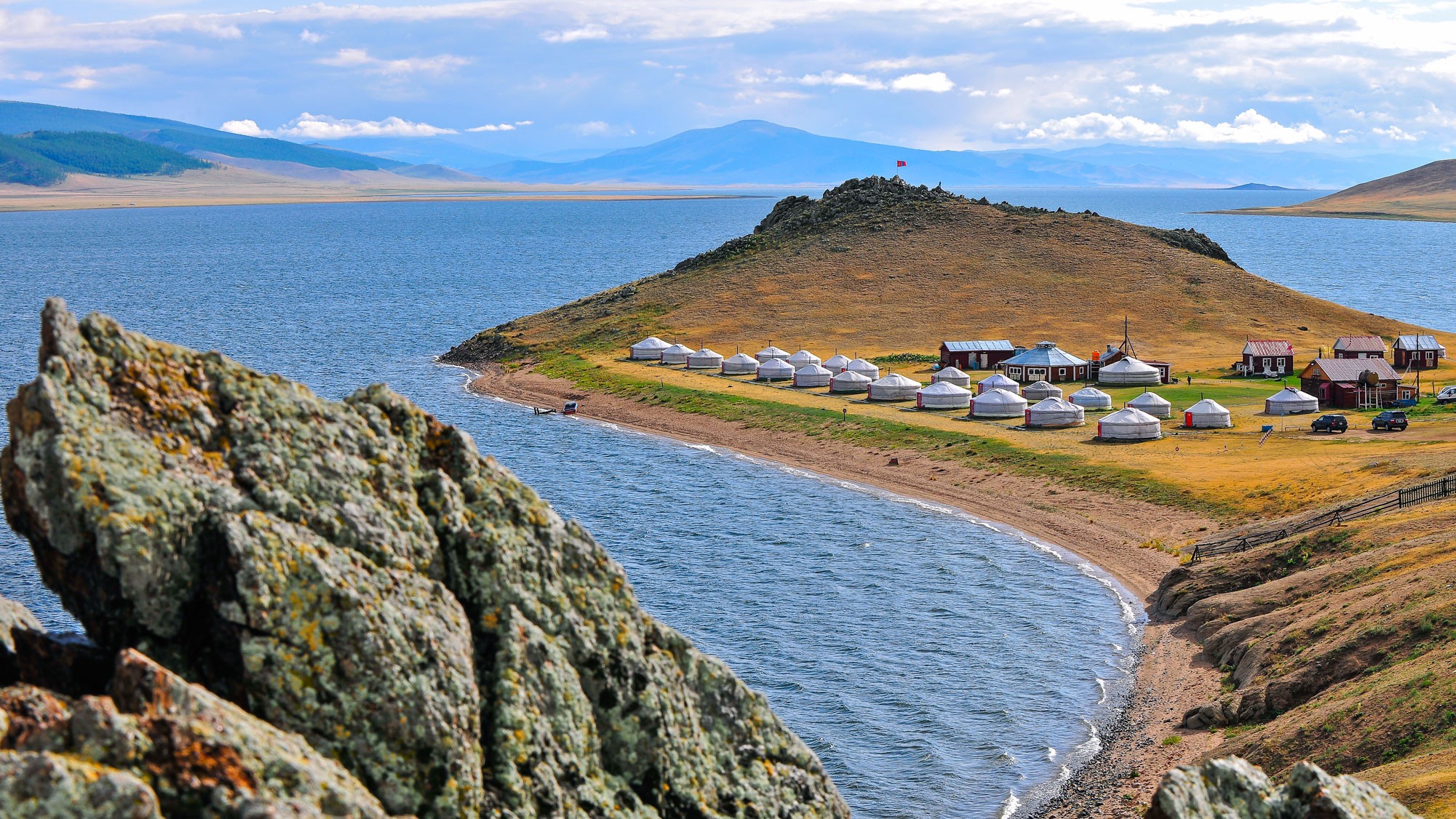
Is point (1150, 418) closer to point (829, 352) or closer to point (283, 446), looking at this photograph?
point (829, 352)

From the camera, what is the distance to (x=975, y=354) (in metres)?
116

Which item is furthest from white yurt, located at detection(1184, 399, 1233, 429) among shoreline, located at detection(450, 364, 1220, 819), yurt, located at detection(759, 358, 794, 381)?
yurt, located at detection(759, 358, 794, 381)

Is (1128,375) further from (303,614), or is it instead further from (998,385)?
(303,614)

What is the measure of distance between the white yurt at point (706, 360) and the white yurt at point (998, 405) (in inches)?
1346

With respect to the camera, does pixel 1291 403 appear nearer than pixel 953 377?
Yes

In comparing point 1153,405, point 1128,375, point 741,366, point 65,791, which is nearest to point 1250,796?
point 65,791

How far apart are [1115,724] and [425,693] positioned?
3853 cm

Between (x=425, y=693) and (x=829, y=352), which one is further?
(x=829, y=352)

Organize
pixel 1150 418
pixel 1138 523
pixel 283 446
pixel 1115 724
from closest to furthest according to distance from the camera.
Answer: pixel 283 446, pixel 1115 724, pixel 1138 523, pixel 1150 418

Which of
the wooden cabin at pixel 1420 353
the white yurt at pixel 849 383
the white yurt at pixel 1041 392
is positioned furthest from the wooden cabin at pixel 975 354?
the wooden cabin at pixel 1420 353

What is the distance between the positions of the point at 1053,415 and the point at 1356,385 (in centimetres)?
2128

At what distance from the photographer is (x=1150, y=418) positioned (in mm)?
83062

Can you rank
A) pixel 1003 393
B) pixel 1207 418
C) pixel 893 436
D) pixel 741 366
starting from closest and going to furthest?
1. pixel 1207 418
2. pixel 893 436
3. pixel 1003 393
4. pixel 741 366

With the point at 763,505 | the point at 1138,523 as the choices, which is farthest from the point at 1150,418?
the point at 763,505
